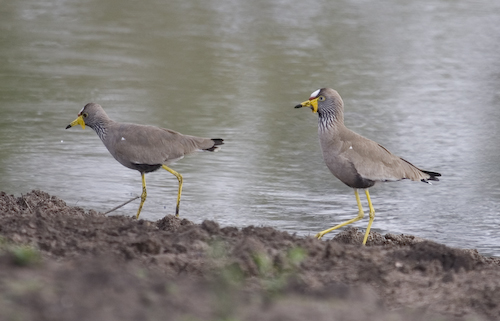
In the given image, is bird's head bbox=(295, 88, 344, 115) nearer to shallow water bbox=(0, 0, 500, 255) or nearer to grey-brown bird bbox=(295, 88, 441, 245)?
grey-brown bird bbox=(295, 88, 441, 245)

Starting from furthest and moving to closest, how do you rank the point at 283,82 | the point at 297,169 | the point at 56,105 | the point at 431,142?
the point at 283,82
the point at 56,105
the point at 431,142
the point at 297,169

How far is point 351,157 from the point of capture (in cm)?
738

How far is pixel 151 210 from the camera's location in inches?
327

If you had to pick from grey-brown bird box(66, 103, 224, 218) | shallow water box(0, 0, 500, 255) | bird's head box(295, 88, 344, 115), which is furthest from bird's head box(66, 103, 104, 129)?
bird's head box(295, 88, 344, 115)

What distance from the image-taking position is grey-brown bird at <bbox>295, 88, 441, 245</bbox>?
7391 mm

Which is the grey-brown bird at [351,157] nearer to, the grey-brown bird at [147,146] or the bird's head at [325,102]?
the bird's head at [325,102]

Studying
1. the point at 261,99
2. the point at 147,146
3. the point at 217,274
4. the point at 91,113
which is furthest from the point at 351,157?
the point at 261,99

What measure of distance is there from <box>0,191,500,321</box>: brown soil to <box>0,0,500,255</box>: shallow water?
144cm

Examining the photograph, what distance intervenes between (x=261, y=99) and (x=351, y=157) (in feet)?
17.9

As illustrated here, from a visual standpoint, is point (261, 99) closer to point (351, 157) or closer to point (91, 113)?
point (91, 113)

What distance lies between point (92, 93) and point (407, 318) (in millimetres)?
8968

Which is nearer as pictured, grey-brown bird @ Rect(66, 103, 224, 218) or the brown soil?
the brown soil

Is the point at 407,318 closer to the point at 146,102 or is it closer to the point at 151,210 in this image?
the point at 151,210

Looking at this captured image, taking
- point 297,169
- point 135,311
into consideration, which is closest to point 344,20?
point 297,169
